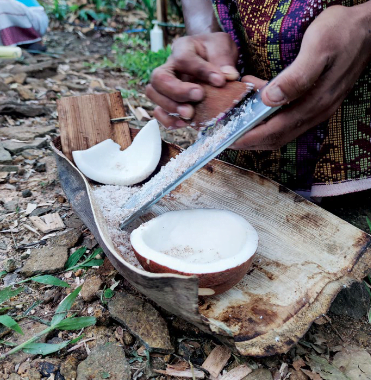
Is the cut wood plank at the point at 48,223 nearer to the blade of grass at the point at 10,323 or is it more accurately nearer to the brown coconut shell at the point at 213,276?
the blade of grass at the point at 10,323

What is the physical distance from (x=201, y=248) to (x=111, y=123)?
77cm

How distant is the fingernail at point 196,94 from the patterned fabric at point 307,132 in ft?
1.18

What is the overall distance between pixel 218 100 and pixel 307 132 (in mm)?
451

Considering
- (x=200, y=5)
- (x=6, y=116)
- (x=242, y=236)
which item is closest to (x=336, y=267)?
(x=242, y=236)

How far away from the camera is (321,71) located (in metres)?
1.12

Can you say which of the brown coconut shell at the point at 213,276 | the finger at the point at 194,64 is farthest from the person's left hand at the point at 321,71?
the brown coconut shell at the point at 213,276

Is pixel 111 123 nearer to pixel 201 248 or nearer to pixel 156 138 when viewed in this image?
pixel 156 138

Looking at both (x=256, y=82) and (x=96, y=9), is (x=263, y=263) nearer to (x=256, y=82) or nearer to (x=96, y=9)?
(x=256, y=82)

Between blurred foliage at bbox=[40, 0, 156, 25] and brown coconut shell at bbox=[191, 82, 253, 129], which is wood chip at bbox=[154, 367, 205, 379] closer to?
brown coconut shell at bbox=[191, 82, 253, 129]

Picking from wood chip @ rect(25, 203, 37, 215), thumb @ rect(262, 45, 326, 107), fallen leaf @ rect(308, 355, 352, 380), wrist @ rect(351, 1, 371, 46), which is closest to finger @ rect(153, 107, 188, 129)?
thumb @ rect(262, 45, 326, 107)

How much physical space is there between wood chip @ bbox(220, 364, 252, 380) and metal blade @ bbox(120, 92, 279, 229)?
52 cm

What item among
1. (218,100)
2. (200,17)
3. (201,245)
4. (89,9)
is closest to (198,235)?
(201,245)

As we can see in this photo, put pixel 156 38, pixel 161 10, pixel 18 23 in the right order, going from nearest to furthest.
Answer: pixel 18 23, pixel 161 10, pixel 156 38

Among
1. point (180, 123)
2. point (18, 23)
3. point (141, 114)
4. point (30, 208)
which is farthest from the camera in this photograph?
point (18, 23)
